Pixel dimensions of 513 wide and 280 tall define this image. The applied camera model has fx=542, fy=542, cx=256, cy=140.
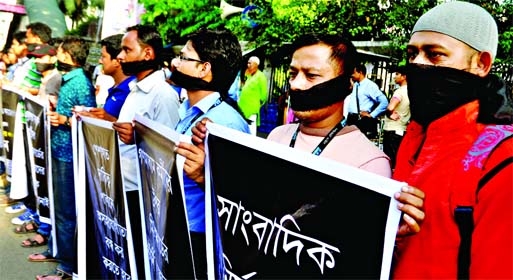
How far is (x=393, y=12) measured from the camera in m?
13.5

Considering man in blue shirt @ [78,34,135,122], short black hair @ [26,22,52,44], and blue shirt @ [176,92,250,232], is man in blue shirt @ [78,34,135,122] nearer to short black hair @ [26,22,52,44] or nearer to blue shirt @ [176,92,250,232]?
blue shirt @ [176,92,250,232]

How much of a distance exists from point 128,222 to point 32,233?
3.34 metres

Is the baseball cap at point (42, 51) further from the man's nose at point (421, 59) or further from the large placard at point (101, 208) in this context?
the man's nose at point (421, 59)

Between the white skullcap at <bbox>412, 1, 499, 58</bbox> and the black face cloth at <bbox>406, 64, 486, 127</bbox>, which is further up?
the white skullcap at <bbox>412, 1, 499, 58</bbox>

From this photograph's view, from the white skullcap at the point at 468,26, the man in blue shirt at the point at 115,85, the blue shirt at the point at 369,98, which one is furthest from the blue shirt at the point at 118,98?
the blue shirt at the point at 369,98

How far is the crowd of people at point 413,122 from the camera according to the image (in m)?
1.57

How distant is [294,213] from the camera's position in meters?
1.96

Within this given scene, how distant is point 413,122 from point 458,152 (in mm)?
373

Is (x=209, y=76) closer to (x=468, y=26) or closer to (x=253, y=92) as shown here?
(x=468, y=26)

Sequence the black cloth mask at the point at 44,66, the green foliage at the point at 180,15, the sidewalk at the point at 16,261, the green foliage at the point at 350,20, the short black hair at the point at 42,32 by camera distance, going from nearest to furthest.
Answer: the sidewalk at the point at 16,261, the black cloth mask at the point at 44,66, the short black hair at the point at 42,32, the green foliage at the point at 350,20, the green foliage at the point at 180,15

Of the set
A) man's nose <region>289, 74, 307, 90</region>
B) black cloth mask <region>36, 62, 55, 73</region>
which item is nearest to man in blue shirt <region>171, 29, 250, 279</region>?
man's nose <region>289, 74, 307, 90</region>

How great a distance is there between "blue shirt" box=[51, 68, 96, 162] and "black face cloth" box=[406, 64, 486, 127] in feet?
10.9

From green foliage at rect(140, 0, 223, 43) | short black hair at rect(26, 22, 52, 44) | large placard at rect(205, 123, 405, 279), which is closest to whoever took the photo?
large placard at rect(205, 123, 405, 279)

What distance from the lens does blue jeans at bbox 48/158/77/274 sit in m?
4.65
